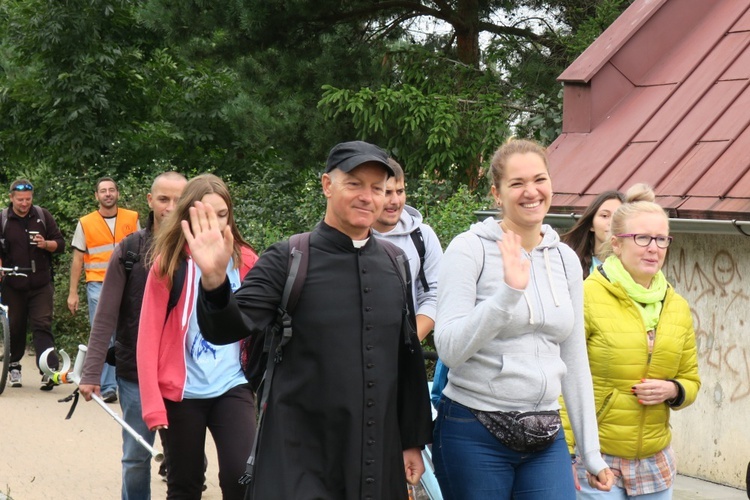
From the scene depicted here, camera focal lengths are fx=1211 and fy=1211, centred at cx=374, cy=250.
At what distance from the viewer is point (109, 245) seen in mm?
12164

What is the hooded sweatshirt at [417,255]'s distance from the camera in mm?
6207

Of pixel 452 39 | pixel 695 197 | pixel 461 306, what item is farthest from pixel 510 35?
pixel 461 306

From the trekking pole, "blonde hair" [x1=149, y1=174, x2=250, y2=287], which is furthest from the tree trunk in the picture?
"blonde hair" [x1=149, y1=174, x2=250, y2=287]

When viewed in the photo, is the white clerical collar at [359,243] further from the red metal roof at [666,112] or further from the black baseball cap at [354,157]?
the red metal roof at [666,112]

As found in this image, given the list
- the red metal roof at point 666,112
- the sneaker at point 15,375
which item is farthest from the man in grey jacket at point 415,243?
the sneaker at point 15,375

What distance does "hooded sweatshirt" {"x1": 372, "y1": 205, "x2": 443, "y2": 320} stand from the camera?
6.21m

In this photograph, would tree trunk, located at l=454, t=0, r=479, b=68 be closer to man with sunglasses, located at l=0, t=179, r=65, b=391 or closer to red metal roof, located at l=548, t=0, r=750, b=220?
red metal roof, located at l=548, t=0, r=750, b=220

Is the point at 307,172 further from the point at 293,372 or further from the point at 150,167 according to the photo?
the point at 293,372

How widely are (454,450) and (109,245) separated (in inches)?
336

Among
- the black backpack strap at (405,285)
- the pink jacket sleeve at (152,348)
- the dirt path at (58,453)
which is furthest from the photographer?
the dirt path at (58,453)

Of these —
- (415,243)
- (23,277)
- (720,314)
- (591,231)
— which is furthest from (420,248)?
(23,277)

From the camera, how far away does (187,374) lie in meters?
5.46

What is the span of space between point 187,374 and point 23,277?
779 cm

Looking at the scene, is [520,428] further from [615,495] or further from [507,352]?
[615,495]
